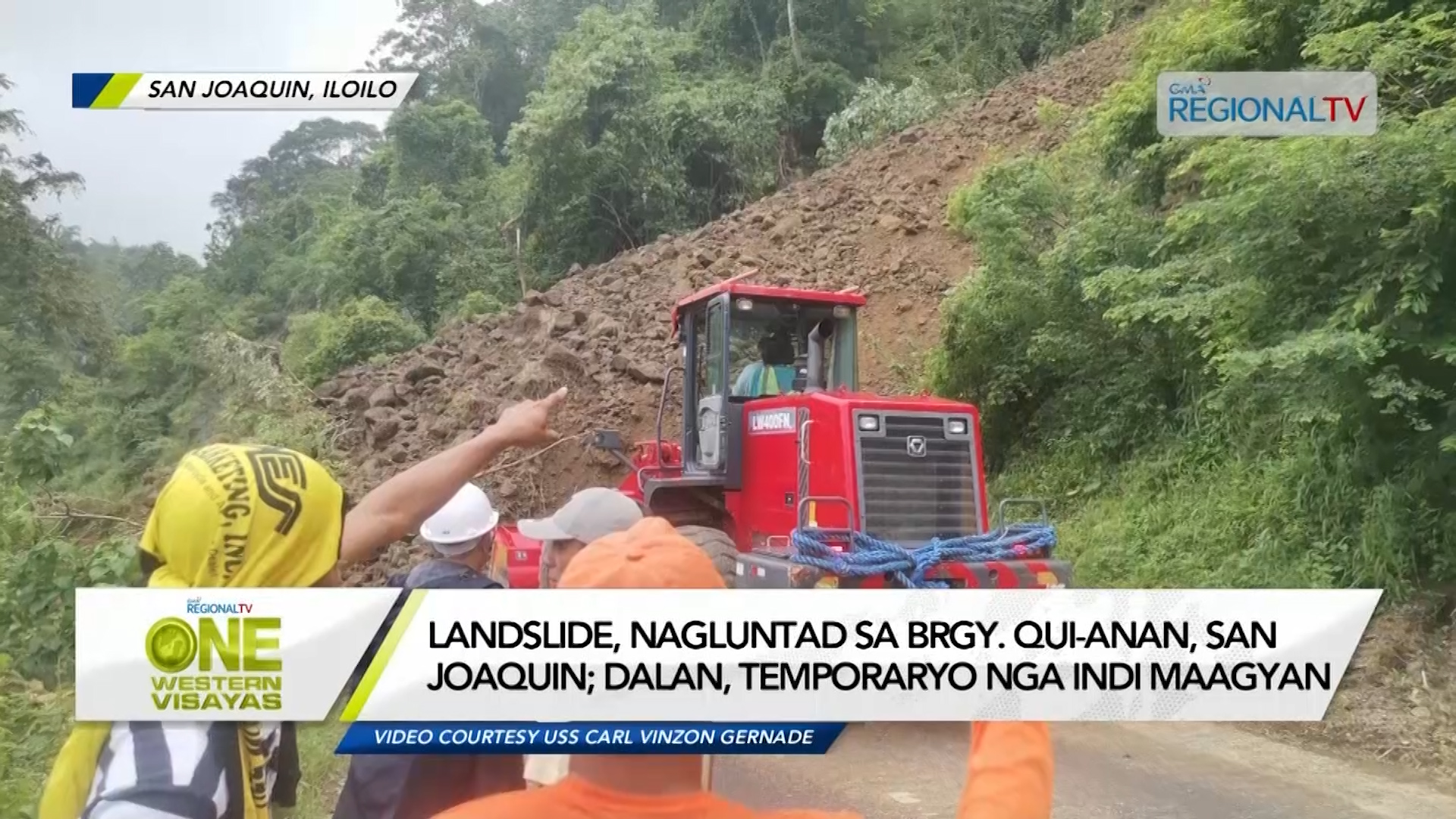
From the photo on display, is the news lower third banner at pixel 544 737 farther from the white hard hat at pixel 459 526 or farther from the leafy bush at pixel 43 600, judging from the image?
the leafy bush at pixel 43 600

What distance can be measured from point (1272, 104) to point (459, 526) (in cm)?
284

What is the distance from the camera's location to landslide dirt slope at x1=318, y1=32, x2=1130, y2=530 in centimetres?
798

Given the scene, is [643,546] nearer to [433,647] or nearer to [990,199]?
[433,647]

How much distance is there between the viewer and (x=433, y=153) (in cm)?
673

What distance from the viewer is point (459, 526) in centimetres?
213

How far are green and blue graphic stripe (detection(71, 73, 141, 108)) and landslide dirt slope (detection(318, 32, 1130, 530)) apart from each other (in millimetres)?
3445

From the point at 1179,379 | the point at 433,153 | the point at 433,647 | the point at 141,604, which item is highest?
the point at 433,153

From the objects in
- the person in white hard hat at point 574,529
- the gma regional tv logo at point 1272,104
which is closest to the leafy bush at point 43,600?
the person in white hard hat at point 574,529

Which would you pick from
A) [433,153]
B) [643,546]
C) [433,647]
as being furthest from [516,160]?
[643,546]

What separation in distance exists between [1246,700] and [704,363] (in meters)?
2.95

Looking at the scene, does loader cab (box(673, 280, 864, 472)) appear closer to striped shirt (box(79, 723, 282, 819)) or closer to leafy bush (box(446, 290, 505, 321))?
striped shirt (box(79, 723, 282, 819))

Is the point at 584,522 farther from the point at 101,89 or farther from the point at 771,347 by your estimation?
the point at 771,347

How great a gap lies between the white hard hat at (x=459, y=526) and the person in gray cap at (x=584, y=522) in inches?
4.8

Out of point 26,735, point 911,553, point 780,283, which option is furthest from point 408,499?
point 780,283
